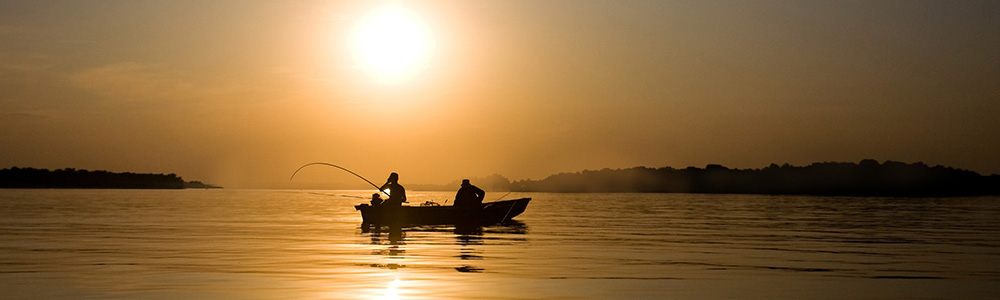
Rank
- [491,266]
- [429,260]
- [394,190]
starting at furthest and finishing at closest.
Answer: [394,190] → [429,260] → [491,266]

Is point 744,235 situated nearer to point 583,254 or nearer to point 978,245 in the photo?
point 978,245

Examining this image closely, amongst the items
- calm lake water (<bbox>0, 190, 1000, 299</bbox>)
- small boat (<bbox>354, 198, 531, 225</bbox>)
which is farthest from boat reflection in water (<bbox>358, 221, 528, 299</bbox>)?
small boat (<bbox>354, 198, 531, 225</bbox>)

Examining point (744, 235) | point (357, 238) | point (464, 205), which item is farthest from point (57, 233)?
point (744, 235)

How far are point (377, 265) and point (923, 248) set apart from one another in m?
17.0

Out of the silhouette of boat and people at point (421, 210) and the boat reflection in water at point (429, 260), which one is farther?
the silhouette of boat and people at point (421, 210)

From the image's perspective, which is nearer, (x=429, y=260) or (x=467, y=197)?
(x=429, y=260)

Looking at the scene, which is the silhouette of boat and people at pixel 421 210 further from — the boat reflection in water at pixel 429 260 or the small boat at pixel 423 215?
the boat reflection in water at pixel 429 260

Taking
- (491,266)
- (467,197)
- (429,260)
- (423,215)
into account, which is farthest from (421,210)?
(491,266)

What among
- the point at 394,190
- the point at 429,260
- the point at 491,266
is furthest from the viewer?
the point at 394,190

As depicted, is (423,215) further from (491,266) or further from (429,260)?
(491,266)

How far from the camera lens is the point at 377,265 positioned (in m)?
20.1

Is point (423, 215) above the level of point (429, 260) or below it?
above

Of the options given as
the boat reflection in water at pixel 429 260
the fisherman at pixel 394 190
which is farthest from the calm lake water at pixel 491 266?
the fisherman at pixel 394 190

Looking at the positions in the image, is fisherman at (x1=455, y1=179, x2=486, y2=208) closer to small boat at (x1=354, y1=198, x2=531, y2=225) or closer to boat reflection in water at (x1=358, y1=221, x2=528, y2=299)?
small boat at (x1=354, y1=198, x2=531, y2=225)
